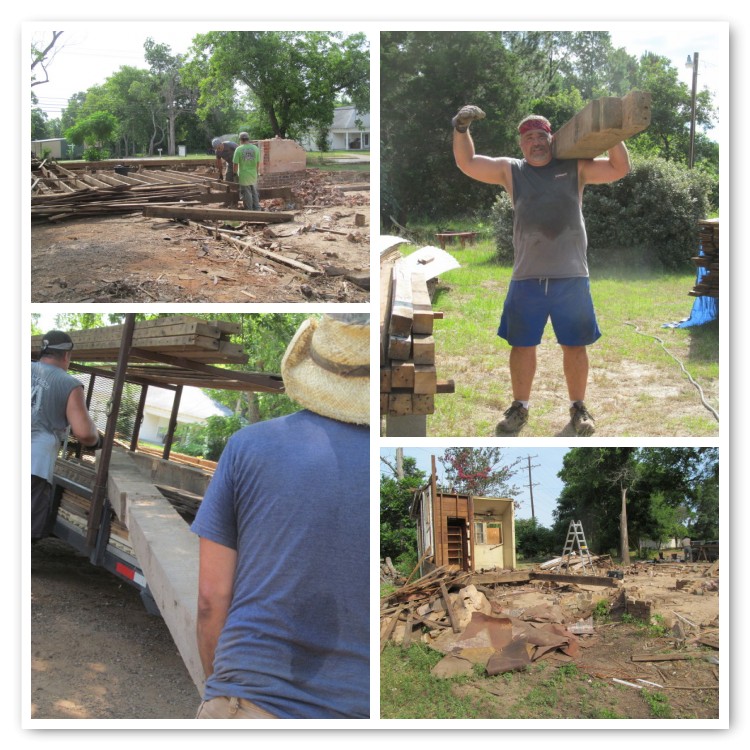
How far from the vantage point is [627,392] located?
414cm

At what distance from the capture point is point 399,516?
12.2ft

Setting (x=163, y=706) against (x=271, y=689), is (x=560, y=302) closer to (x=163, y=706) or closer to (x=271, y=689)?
(x=271, y=689)

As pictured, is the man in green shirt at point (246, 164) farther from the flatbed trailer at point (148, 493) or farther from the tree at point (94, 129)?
the flatbed trailer at point (148, 493)

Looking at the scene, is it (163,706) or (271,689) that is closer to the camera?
(271,689)

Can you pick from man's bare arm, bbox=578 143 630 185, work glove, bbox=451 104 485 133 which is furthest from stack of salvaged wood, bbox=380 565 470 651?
work glove, bbox=451 104 485 133

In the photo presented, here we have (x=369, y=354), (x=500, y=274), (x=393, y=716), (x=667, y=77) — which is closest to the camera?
(x=369, y=354)

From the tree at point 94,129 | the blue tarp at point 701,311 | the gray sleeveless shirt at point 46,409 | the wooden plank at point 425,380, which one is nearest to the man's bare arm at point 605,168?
the blue tarp at point 701,311

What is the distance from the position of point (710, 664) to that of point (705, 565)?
18.5 inches

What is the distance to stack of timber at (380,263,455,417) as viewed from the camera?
365 cm

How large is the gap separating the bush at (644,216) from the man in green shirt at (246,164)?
1434 millimetres

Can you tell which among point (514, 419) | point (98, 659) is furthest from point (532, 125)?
point (98, 659)

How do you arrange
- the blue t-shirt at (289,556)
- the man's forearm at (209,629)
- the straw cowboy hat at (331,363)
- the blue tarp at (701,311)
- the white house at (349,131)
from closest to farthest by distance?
the blue t-shirt at (289,556) → the man's forearm at (209,629) → the straw cowboy hat at (331,363) → the white house at (349,131) → the blue tarp at (701,311)

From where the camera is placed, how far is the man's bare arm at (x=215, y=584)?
231 centimetres
